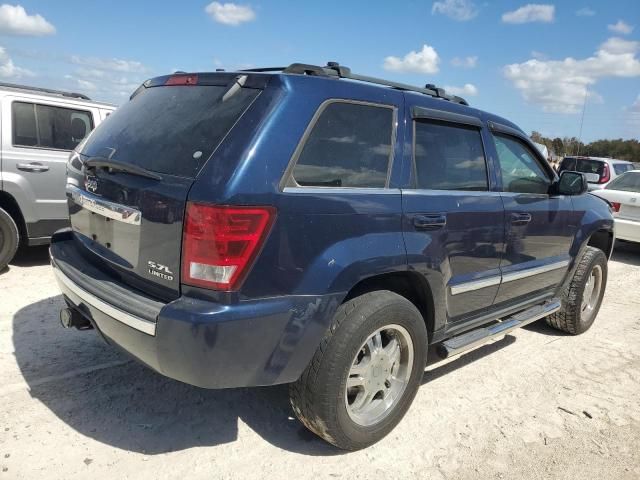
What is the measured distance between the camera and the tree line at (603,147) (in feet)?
146

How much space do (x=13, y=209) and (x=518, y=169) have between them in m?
A: 5.06

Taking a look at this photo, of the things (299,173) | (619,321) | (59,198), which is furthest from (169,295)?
(619,321)

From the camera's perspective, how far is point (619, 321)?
547cm

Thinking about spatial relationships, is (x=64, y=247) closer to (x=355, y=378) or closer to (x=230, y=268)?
(x=230, y=268)

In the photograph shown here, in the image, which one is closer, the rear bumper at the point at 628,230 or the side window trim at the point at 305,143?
the side window trim at the point at 305,143

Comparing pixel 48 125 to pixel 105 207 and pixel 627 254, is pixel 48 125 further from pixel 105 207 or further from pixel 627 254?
pixel 627 254


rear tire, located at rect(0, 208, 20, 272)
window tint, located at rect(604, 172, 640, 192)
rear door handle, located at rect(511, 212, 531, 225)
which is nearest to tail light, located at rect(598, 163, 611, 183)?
window tint, located at rect(604, 172, 640, 192)

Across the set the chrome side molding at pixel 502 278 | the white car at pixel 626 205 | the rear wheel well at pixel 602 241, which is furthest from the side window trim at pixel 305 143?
the white car at pixel 626 205

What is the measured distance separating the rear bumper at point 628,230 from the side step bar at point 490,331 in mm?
5004

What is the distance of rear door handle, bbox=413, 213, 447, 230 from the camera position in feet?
9.45

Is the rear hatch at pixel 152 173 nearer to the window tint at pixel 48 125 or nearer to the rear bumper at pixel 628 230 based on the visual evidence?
the window tint at pixel 48 125

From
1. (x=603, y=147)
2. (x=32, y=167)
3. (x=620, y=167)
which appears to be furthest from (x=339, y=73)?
(x=603, y=147)

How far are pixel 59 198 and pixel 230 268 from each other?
437cm

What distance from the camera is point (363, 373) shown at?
2840 mm
